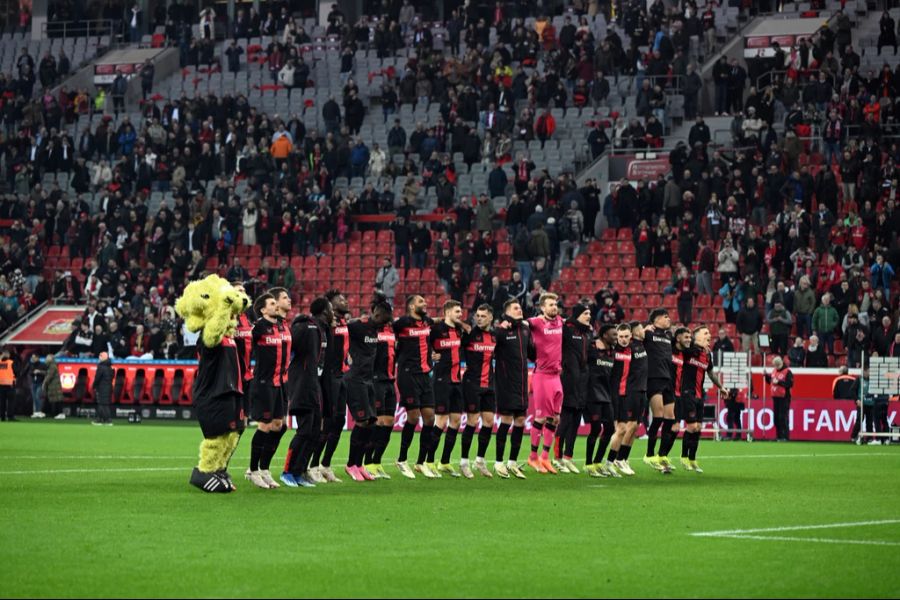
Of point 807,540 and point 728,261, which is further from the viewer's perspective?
point 728,261

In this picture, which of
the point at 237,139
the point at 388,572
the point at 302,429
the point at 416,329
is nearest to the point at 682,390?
the point at 416,329

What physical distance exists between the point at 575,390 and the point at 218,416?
21.5 feet

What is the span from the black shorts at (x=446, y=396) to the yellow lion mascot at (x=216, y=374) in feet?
13.0

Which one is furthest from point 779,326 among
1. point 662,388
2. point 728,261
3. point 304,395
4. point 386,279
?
point 304,395

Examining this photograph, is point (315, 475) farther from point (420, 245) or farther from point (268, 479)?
point (420, 245)

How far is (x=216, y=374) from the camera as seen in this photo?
17.3 meters

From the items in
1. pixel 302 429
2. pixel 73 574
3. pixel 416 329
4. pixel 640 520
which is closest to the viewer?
pixel 73 574

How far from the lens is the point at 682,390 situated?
2264 centimetres

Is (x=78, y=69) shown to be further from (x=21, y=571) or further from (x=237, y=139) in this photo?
(x=21, y=571)

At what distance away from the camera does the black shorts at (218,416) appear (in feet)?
56.0

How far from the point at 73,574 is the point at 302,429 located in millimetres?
7858

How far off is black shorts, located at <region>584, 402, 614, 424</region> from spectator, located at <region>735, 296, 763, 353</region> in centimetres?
1503

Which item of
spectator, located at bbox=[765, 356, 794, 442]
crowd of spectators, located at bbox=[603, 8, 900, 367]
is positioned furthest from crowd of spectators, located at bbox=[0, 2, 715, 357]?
spectator, located at bbox=[765, 356, 794, 442]

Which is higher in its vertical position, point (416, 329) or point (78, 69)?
point (78, 69)
